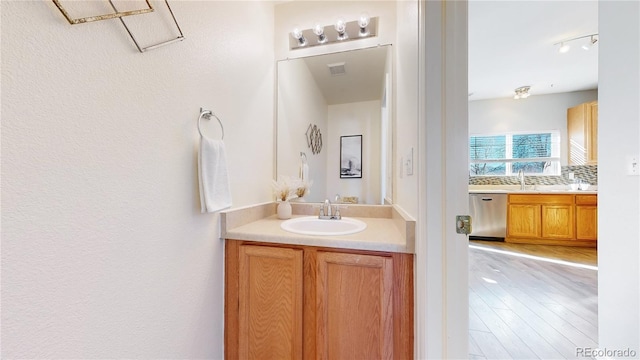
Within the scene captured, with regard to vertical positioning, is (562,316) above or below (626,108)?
below

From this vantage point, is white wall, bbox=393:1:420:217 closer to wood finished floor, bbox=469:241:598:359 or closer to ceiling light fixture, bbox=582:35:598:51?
wood finished floor, bbox=469:241:598:359

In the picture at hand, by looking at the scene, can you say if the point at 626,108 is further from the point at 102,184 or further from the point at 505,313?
the point at 102,184

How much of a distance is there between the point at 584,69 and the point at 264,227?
465cm

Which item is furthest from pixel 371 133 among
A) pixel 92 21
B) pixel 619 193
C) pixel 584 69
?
pixel 584 69

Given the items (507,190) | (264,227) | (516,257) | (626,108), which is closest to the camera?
(626,108)

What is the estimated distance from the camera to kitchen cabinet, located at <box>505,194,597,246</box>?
357 centimetres

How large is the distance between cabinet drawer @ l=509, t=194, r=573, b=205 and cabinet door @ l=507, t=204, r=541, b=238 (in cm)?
7

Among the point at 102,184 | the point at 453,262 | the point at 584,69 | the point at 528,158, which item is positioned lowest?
the point at 453,262

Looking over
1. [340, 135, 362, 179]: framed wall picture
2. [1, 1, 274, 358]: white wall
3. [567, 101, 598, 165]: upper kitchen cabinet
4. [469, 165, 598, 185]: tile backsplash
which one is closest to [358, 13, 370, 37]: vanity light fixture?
[340, 135, 362, 179]: framed wall picture

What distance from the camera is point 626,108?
3.80 ft

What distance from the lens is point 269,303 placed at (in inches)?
45.6

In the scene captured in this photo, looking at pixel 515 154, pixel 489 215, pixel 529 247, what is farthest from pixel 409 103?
pixel 515 154

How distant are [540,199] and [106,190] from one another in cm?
513

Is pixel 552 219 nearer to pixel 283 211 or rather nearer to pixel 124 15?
pixel 283 211
